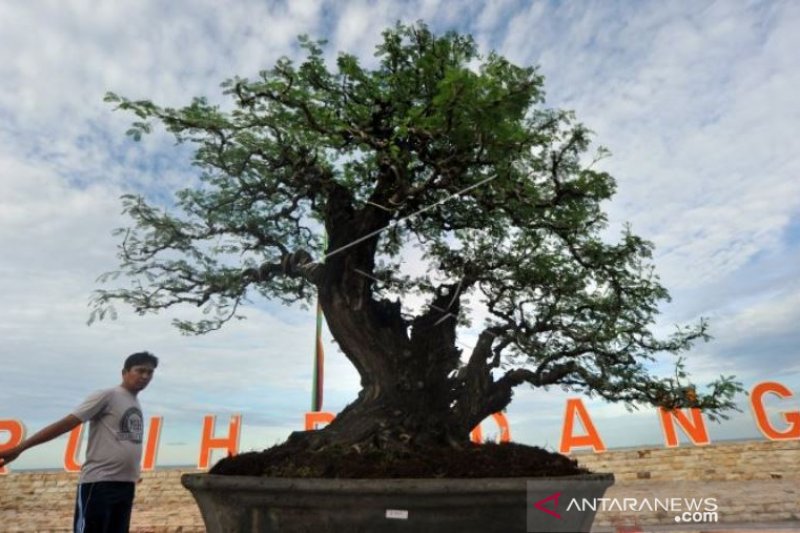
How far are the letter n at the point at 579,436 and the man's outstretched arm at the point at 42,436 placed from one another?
25.5 ft

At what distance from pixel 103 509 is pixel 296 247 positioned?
203 centimetres

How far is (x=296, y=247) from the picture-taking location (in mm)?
3914

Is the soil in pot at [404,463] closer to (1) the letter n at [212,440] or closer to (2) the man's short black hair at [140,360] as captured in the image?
(2) the man's short black hair at [140,360]

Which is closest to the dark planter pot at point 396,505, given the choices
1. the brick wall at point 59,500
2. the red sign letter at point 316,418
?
the brick wall at point 59,500

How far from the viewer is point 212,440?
9.30 m

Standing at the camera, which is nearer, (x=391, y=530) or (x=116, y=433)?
(x=391, y=530)

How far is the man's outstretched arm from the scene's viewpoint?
2342mm

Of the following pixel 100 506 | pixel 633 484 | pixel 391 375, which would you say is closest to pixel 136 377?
pixel 100 506

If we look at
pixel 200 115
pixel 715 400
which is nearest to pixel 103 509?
pixel 200 115

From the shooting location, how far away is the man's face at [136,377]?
276 centimetres

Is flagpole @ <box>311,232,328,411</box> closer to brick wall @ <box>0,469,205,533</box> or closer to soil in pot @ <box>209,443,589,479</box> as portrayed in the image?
brick wall @ <box>0,469,205,533</box>

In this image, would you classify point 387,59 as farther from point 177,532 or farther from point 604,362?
point 177,532

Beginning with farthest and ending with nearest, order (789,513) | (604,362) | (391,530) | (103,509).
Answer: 1. (789,513)
2. (604,362)
3. (103,509)
4. (391,530)

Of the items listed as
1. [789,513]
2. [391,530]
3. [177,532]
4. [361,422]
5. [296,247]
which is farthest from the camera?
[177,532]
